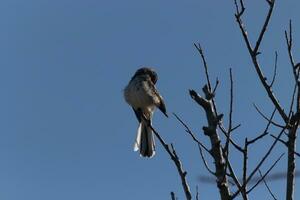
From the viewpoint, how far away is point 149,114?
919 cm

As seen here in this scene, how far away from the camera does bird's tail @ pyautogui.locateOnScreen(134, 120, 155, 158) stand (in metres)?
7.69

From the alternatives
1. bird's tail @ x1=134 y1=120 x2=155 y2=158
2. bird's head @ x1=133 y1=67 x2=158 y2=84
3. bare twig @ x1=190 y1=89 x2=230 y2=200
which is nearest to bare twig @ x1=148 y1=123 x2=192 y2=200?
bare twig @ x1=190 y1=89 x2=230 y2=200

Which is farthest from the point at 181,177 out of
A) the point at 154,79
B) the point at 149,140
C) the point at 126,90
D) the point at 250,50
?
the point at 154,79

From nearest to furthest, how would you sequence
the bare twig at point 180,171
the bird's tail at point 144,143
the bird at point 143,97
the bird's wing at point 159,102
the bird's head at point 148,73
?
the bare twig at point 180,171 → the bird's tail at point 144,143 → the bird at point 143,97 → the bird's wing at point 159,102 → the bird's head at point 148,73

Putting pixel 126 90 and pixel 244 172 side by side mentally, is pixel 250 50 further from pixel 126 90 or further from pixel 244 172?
pixel 126 90

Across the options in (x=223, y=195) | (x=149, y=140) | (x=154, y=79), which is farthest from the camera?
(x=154, y=79)

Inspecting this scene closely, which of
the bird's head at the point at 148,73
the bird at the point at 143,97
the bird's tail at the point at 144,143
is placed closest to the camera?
the bird's tail at the point at 144,143

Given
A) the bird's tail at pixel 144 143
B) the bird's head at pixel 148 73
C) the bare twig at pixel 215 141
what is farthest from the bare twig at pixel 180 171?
the bird's head at pixel 148 73

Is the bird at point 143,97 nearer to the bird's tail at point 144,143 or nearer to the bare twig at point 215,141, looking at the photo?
the bird's tail at point 144,143

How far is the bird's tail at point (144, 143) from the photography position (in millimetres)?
7688

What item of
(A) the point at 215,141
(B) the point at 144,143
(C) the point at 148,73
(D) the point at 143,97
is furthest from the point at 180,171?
(C) the point at 148,73

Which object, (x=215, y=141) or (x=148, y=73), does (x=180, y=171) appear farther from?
(x=148, y=73)

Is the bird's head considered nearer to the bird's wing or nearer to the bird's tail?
the bird's wing

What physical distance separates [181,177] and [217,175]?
0.65 ft
